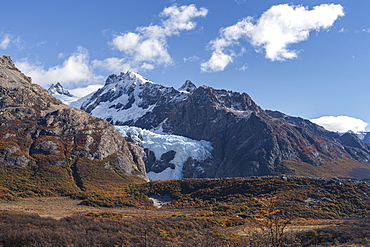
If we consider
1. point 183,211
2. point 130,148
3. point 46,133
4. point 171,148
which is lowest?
point 183,211

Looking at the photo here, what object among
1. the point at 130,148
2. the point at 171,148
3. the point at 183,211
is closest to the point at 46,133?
the point at 130,148

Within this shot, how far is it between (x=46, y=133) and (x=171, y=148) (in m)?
90.4

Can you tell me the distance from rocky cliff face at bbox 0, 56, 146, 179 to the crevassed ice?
2057 inches

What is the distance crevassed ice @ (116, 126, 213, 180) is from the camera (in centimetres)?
17825

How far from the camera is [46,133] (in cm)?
10712

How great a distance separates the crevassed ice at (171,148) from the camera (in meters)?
178

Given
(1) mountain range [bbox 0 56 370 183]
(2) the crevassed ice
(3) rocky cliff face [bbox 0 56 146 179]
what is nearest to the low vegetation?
(3) rocky cliff face [bbox 0 56 146 179]

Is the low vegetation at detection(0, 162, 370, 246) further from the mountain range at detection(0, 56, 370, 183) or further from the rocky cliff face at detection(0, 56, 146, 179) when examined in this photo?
the mountain range at detection(0, 56, 370, 183)

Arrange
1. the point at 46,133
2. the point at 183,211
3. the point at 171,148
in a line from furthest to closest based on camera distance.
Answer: the point at 171,148
the point at 46,133
the point at 183,211

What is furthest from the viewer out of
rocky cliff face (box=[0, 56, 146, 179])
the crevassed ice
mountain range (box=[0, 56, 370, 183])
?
the crevassed ice

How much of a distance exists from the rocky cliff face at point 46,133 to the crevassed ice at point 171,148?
171ft

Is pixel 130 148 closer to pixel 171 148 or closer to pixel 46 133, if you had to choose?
pixel 46 133

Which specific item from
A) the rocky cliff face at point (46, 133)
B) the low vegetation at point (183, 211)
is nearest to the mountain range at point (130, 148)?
the rocky cliff face at point (46, 133)

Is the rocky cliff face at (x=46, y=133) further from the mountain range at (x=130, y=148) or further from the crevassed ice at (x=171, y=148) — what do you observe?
the crevassed ice at (x=171, y=148)
